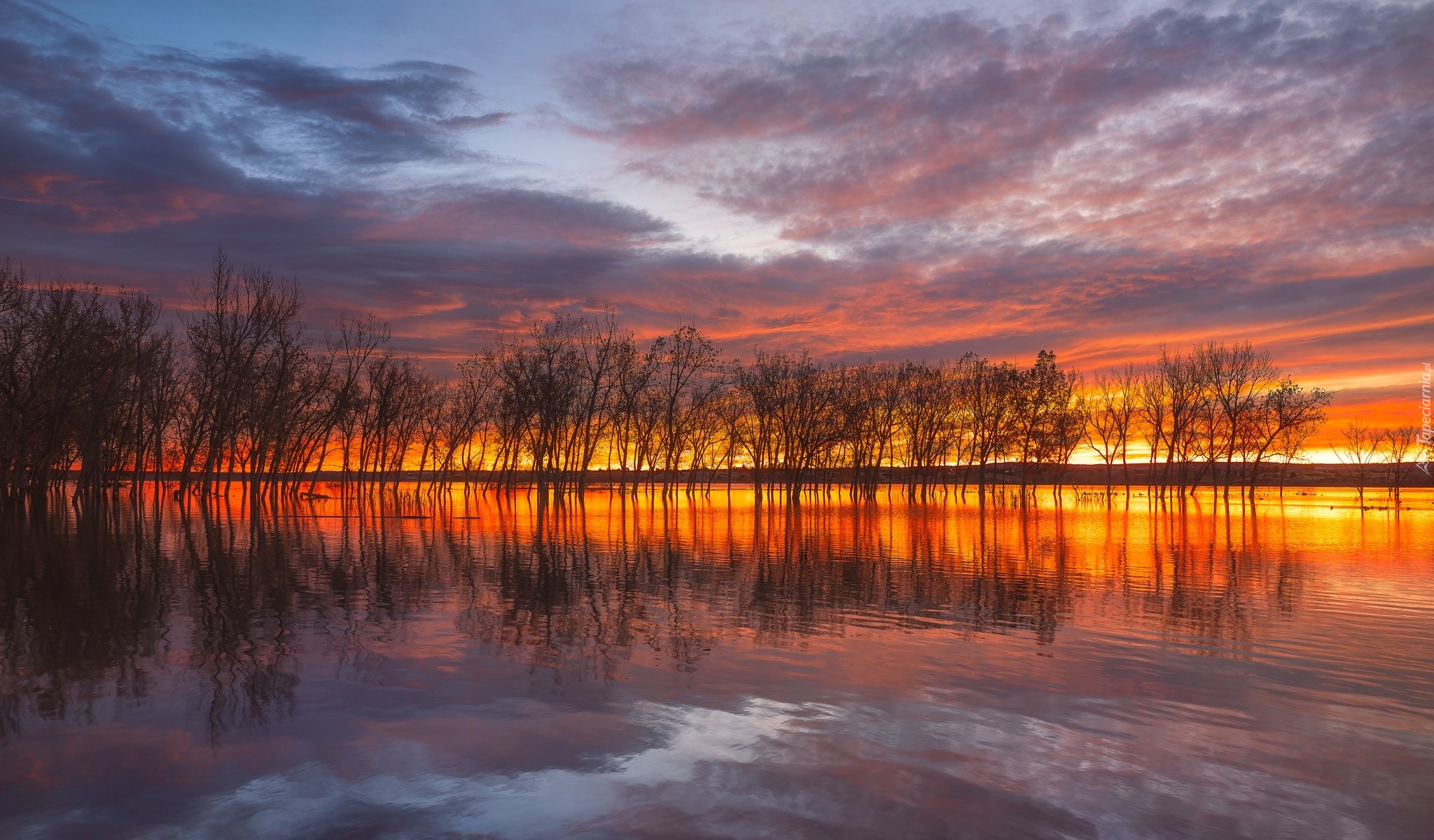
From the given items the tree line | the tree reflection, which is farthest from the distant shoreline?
the tree reflection

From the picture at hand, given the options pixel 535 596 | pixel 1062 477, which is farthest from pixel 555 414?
pixel 1062 477

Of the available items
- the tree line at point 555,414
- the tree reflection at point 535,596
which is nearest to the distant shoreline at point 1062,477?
the tree line at point 555,414

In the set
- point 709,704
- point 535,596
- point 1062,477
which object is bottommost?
point 1062,477

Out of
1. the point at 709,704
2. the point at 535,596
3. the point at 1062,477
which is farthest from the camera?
the point at 1062,477

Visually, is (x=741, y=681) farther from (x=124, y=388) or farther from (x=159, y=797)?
(x=124, y=388)

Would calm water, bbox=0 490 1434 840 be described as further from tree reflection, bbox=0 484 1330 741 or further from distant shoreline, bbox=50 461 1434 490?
distant shoreline, bbox=50 461 1434 490

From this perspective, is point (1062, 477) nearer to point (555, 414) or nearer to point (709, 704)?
point (555, 414)

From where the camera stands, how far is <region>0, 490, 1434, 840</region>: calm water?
18.2ft

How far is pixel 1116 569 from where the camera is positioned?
20.0 meters

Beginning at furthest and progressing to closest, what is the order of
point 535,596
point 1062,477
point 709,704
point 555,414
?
point 1062,477, point 555,414, point 535,596, point 709,704

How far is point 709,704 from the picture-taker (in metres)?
8.02

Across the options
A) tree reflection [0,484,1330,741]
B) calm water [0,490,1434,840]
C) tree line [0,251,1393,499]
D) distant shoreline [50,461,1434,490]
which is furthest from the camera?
distant shoreline [50,461,1434,490]

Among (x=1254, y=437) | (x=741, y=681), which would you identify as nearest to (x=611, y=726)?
(x=741, y=681)

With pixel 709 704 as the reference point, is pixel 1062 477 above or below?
below
